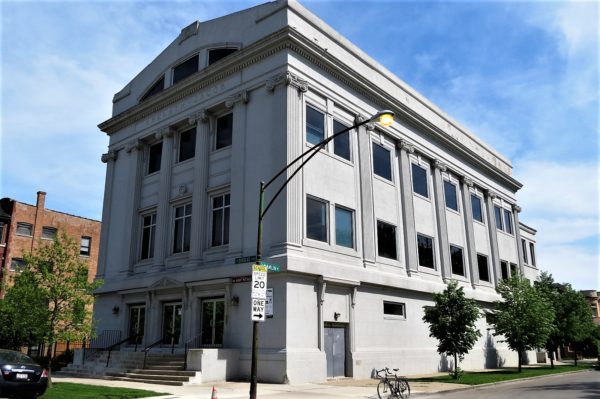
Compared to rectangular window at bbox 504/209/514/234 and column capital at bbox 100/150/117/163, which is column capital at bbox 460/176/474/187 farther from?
column capital at bbox 100/150/117/163

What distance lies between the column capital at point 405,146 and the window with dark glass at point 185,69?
12691 millimetres

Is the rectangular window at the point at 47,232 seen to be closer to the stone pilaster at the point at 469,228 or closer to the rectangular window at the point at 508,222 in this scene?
the stone pilaster at the point at 469,228

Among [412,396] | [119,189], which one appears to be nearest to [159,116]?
[119,189]

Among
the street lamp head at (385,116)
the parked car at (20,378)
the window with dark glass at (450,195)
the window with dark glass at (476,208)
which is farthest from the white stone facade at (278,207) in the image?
Answer: the street lamp head at (385,116)

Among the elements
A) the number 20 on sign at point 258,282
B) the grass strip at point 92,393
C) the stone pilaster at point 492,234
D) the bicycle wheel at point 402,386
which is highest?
the stone pilaster at point 492,234

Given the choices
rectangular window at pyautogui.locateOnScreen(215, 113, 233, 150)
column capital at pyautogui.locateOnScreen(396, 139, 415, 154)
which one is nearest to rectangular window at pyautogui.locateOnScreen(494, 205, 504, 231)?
column capital at pyautogui.locateOnScreen(396, 139, 415, 154)

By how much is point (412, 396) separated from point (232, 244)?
10.6 m

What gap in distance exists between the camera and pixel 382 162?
29.8m

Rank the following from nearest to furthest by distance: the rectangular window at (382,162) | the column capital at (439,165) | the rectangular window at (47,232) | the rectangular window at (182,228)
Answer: the rectangular window at (182,228) < the rectangular window at (382,162) < the column capital at (439,165) < the rectangular window at (47,232)

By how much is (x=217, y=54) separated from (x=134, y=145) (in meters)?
7.92

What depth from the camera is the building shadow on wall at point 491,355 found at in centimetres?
3452

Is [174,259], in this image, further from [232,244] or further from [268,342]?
[268,342]

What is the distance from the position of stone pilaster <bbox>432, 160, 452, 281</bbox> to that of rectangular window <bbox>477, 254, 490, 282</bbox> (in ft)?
18.3

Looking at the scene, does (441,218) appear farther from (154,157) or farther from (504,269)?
(154,157)
